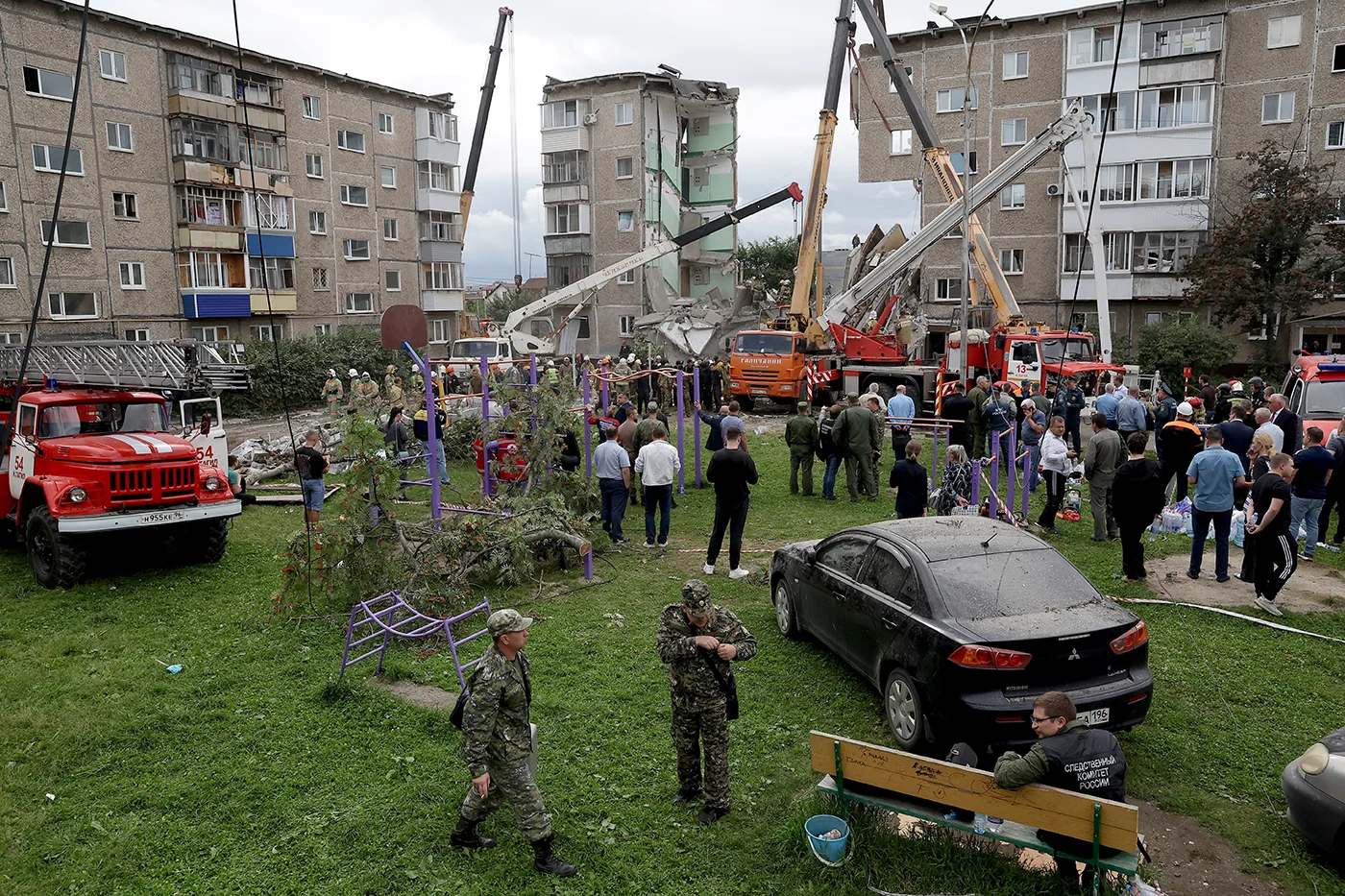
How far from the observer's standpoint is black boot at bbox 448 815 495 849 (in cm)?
541

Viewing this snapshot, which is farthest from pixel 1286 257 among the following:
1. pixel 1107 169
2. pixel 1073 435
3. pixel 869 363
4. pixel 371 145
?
pixel 371 145

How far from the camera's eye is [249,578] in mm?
11672

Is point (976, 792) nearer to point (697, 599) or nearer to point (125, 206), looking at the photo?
point (697, 599)

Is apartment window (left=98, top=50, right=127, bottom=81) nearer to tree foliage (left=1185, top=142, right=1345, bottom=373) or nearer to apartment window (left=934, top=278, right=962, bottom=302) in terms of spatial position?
apartment window (left=934, top=278, right=962, bottom=302)

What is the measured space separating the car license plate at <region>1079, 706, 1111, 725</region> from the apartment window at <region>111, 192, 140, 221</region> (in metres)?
35.1

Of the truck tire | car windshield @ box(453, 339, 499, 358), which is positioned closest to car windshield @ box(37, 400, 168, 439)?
the truck tire

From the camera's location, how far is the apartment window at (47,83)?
1118 inches

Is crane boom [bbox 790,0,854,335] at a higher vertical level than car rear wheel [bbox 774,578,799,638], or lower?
higher

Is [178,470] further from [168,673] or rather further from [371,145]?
[371,145]

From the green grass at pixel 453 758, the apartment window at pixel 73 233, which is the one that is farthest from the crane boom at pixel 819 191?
the apartment window at pixel 73 233

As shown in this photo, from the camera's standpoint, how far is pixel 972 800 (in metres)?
4.78

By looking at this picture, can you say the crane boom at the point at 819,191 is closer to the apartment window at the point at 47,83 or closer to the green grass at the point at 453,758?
the green grass at the point at 453,758

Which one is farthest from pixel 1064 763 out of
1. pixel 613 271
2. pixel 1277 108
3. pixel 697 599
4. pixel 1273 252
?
pixel 1277 108

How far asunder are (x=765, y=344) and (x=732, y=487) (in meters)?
16.5
